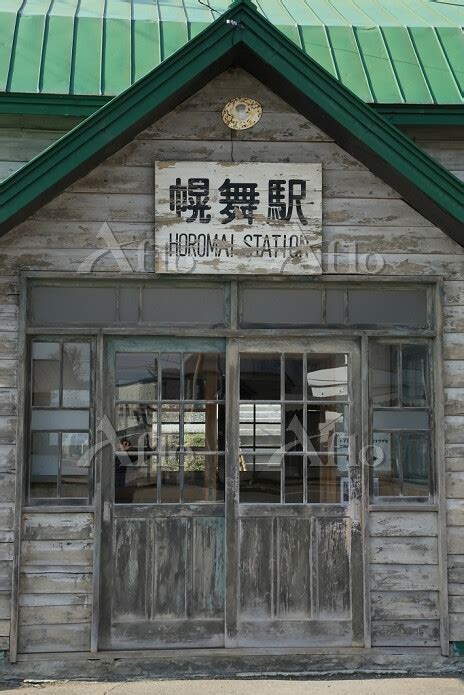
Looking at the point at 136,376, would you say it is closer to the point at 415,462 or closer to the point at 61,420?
the point at 61,420

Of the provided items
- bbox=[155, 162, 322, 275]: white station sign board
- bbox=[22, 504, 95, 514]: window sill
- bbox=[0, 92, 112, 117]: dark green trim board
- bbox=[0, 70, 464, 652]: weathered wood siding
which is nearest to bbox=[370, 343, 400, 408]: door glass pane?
bbox=[0, 70, 464, 652]: weathered wood siding

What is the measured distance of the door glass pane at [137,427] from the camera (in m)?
5.92

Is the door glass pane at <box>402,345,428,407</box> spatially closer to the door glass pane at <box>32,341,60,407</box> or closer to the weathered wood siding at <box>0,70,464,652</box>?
the weathered wood siding at <box>0,70,464,652</box>

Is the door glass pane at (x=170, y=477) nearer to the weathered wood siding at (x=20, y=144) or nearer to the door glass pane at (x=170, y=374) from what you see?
the door glass pane at (x=170, y=374)

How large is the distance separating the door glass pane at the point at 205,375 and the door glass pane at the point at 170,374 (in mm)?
62

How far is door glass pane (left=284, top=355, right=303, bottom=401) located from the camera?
236 inches

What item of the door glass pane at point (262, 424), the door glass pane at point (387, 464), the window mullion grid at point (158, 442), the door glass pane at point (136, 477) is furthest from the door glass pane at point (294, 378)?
the door glass pane at point (136, 477)

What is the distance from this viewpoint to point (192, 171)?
582 cm

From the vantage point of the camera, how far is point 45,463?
5855 millimetres

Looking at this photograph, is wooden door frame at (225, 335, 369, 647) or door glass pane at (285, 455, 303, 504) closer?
wooden door frame at (225, 335, 369, 647)

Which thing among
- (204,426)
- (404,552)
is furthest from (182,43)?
(404,552)

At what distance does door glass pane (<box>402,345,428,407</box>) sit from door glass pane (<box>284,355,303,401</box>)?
76cm

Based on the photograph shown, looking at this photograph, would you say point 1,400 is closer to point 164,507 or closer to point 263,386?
point 164,507

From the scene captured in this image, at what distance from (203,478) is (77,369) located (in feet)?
3.93
